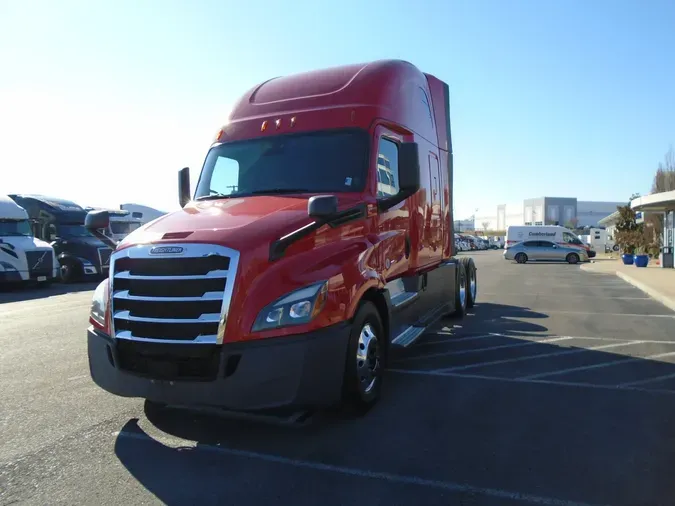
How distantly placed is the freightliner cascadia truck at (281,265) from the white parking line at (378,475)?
0.41 metres

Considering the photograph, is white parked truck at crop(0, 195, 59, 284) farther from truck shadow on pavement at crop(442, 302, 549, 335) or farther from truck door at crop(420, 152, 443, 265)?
truck door at crop(420, 152, 443, 265)

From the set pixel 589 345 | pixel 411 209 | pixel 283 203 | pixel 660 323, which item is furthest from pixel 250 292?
pixel 660 323

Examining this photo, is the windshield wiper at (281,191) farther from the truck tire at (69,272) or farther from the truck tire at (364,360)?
the truck tire at (69,272)

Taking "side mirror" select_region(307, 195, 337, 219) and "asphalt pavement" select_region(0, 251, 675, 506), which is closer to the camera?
"asphalt pavement" select_region(0, 251, 675, 506)

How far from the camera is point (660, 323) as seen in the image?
10219 millimetres

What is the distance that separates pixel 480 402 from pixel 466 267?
6.05 metres

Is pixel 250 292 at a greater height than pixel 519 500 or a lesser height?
greater

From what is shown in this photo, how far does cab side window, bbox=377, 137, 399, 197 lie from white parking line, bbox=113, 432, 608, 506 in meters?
2.68

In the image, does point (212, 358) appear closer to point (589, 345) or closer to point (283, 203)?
point (283, 203)

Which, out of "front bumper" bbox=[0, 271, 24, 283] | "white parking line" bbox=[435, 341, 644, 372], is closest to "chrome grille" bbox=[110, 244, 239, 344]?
"white parking line" bbox=[435, 341, 644, 372]

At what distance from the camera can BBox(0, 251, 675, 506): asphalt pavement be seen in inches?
139

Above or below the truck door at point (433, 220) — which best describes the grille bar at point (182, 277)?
below

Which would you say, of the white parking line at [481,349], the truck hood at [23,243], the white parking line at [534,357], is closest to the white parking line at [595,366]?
the white parking line at [534,357]

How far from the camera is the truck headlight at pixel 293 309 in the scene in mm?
4055
